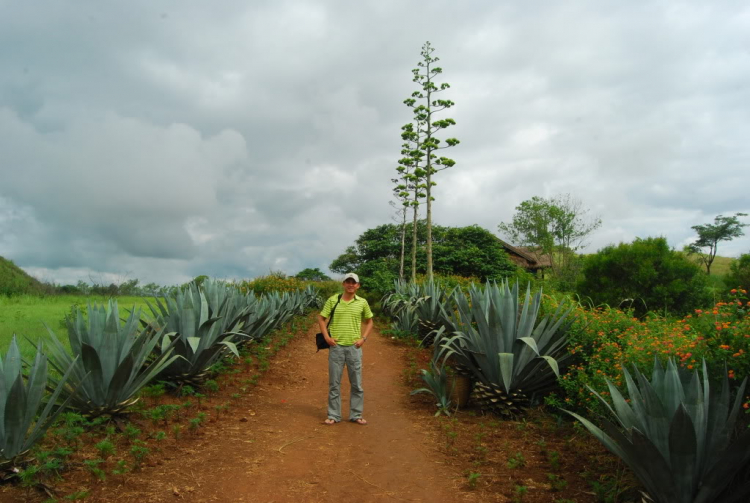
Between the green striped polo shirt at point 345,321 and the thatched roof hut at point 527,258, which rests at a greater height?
the thatched roof hut at point 527,258

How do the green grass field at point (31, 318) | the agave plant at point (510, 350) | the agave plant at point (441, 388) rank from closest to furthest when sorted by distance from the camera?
the agave plant at point (510, 350) < the agave plant at point (441, 388) < the green grass field at point (31, 318)

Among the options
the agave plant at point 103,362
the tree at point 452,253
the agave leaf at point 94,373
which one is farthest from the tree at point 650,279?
the tree at point 452,253

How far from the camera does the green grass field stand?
8626 millimetres

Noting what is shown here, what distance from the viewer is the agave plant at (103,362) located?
4.80 m

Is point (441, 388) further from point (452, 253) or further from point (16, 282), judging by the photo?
point (452, 253)

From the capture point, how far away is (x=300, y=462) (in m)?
4.59

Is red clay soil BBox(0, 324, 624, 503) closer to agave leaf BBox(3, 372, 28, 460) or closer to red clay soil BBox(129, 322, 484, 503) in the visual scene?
red clay soil BBox(129, 322, 484, 503)

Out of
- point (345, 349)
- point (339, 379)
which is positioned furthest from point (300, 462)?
point (345, 349)

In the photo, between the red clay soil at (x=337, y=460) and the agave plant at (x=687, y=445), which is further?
the red clay soil at (x=337, y=460)

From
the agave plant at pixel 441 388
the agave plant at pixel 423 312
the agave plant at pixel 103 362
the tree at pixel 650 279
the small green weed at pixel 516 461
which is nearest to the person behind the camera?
the small green weed at pixel 516 461

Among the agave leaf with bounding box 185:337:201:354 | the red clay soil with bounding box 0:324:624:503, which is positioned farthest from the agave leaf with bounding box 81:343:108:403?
the agave leaf with bounding box 185:337:201:354

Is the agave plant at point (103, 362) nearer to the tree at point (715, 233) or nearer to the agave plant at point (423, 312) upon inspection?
the agave plant at point (423, 312)

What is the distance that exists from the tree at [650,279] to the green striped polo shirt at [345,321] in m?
9.36

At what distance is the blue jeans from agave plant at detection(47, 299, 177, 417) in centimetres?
186
